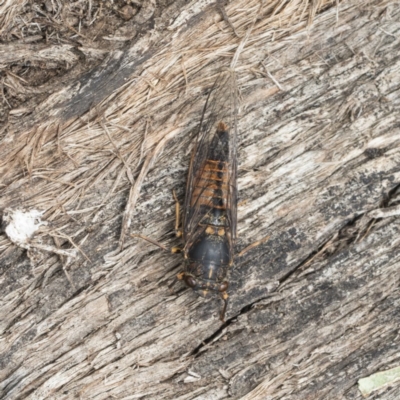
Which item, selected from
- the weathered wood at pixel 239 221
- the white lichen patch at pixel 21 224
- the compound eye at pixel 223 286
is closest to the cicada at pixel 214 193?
the compound eye at pixel 223 286

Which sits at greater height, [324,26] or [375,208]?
[324,26]

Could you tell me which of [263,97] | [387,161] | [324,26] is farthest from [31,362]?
[324,26]

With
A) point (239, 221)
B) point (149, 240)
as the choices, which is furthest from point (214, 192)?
point (149, 240)

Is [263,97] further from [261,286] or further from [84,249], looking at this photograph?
[84,249]

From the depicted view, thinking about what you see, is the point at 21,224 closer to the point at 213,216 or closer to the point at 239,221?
the point at 213,216

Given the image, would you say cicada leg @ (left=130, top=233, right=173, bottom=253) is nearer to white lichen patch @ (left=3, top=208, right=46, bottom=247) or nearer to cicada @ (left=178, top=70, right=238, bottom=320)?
cicada @ (left=178, top=70, right=238, bottom=320)

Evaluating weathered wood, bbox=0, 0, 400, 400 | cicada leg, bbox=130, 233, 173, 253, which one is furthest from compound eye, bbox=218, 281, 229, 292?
cicada leg, bbox=130, 233, 173, 253

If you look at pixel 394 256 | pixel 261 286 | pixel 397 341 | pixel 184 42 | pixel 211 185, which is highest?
pixel 184 42

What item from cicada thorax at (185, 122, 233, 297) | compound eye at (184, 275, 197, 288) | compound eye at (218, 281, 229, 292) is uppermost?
cicada thorax at (185, 122, 233, 297)
